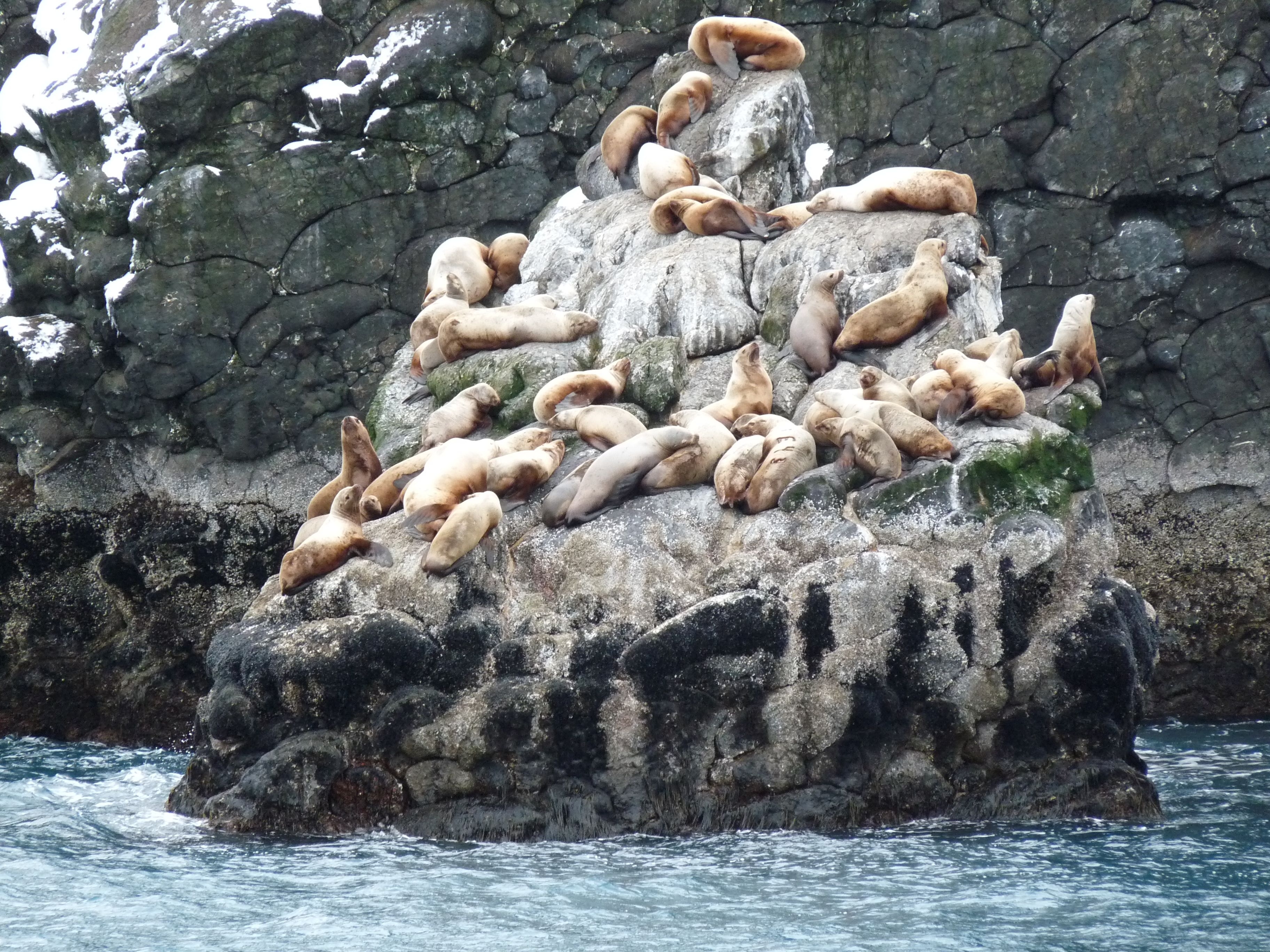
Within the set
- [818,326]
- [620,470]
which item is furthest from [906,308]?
[620,470]

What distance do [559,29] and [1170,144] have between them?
5.71 meters

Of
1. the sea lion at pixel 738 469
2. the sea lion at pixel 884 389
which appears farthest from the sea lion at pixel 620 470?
the sea lion at pixel 884 389

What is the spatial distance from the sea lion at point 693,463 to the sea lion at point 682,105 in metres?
3.97

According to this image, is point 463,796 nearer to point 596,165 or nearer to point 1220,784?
point 1220,784

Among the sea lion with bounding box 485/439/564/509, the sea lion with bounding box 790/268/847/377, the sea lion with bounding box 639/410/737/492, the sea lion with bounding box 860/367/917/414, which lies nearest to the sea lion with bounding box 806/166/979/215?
the sea lion with bounding box 790/268/847/377

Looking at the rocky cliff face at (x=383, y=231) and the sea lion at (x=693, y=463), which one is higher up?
the rocky cliff face at (x=383, y=231)

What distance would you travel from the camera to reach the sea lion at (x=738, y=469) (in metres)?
7.74

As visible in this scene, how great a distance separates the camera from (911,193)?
9672 millimetres

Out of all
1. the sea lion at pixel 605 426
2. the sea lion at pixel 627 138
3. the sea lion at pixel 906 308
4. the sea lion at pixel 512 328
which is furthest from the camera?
the sea lion at pixel 627 138

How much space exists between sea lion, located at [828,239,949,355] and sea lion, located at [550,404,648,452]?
1409mm

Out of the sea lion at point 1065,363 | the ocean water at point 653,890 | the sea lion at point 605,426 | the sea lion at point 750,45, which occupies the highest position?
the sea lion at point 750,45

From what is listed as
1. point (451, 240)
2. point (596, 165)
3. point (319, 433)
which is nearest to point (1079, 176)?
point (596, 165)

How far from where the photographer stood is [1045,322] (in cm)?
1411

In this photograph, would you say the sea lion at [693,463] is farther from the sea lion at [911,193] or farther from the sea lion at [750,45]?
the sea lion at [750,45]
